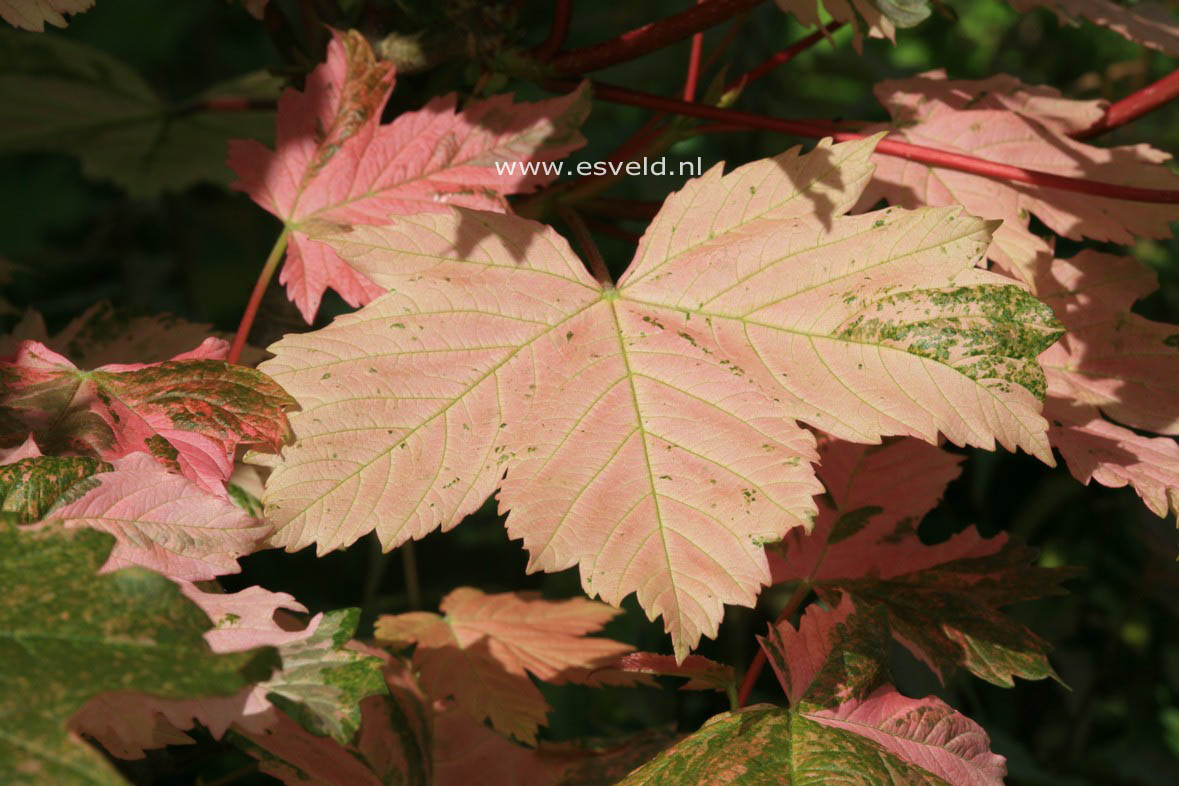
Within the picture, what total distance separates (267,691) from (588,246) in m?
0.36

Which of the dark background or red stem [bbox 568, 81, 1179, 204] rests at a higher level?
red stem [bbox 568, 81, 1179, 204]

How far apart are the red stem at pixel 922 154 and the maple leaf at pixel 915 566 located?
7.8 inches

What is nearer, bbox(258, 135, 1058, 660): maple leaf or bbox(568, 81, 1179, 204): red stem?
bbox(258, 135, 1058, 660): maple leaf

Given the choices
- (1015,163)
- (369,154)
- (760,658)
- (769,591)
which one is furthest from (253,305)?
(769,591)

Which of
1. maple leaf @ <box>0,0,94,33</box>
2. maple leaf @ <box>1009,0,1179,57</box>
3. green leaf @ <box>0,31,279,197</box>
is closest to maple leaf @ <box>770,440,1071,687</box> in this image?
maple leaf @ <box>1009,0,1179,57</box>

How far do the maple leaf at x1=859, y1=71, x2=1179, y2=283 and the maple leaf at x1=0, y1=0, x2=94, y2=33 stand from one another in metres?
0.50

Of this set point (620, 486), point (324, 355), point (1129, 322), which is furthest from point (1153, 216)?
point (324, 355)

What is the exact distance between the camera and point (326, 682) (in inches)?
18.3

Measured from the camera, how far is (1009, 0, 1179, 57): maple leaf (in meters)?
0.75

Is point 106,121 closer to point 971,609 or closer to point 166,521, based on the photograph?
point 166,521

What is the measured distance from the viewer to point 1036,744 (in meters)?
1.35

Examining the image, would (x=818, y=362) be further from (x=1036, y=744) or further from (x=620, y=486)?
(x=1036, y=744)

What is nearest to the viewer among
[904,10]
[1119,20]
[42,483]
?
[42,483]

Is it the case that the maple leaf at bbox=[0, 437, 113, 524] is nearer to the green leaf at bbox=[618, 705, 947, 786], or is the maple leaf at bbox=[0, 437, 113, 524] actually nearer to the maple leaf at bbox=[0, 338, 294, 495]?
the maple leaf at bbox=[0, 338, 294, 495]
